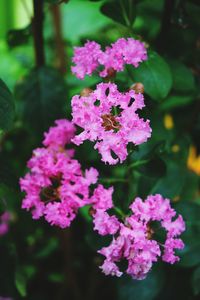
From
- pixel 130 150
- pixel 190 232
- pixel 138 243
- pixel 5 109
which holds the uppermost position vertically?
pixel 5 109

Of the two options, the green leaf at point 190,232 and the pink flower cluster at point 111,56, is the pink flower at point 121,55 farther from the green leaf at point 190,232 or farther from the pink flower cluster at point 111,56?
the green leaf at point 190,232

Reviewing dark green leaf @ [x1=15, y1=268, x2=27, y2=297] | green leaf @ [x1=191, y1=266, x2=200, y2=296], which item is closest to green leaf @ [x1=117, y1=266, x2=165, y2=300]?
green leaf @ [x1=191, y1=266, x2=200, y2=296]

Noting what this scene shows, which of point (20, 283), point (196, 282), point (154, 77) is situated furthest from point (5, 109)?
point (196, 282)

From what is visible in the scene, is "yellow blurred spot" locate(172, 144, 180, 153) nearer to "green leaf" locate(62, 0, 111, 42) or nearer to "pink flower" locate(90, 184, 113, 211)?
"pink flower" locate(90, 184, 113, 211)

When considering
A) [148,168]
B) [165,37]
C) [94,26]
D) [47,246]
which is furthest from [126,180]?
[94,26]

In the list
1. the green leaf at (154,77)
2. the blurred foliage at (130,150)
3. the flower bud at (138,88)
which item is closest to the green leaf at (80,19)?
the blurred foliage at (130,150)

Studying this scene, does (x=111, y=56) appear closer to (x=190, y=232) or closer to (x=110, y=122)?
(x=110, y=122)
